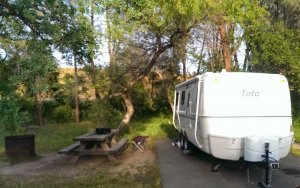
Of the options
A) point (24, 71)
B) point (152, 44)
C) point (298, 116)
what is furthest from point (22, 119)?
point (298, 116)

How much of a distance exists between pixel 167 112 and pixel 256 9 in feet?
40.1

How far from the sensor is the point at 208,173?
36.5ft

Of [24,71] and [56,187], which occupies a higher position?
[24,71]

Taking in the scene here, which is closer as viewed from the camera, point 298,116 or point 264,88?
point 264,88

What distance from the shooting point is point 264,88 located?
424 inches

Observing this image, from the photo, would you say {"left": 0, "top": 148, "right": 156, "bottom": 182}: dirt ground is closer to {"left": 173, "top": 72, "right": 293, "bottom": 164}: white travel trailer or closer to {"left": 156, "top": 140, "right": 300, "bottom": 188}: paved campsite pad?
{"left": 156, "top": 140, "right": 300, "bottom": 188}: paved campsite pad

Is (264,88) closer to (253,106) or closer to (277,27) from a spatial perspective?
(253,106)

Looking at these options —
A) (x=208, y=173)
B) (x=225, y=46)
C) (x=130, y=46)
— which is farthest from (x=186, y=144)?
(x=225, y=46)

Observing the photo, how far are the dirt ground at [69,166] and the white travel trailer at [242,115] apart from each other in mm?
2514

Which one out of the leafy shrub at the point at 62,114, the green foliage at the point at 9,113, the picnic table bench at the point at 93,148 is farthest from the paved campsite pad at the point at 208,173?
the leafy shrub at the point at 62,114

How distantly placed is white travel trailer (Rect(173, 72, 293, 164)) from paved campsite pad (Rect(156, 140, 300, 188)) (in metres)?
0.56

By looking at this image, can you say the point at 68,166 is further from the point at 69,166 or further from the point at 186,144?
the point at 186,144

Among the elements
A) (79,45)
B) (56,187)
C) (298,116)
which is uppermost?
(79,45)

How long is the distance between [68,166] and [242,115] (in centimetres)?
535
